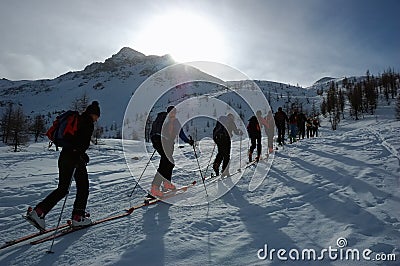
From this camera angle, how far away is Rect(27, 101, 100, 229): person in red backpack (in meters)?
4.97

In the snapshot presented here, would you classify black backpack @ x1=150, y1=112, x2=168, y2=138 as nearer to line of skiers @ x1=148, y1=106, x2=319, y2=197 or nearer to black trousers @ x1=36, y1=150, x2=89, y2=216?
line of skiers @ x1=148, y1=106, x2=319, y2=197

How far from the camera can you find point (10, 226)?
6.07 m

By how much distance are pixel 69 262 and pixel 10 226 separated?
3120mm

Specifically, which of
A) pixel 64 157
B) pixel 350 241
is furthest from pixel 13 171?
pixel 350 241

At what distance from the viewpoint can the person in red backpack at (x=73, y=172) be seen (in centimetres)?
497

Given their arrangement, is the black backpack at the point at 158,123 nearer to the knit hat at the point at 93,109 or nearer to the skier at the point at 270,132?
the knit hat at the point at 93,109

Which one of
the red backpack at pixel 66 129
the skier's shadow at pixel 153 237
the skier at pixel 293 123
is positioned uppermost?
the skier at pixel 293 123

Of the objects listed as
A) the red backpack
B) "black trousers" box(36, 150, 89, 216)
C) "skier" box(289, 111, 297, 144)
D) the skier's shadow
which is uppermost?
"skier" box(289, 111, 297, 144)

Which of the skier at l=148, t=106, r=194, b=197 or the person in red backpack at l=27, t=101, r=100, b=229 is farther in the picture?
the skier at l=148, t=106, r=194, b=197

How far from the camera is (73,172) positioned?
513cm

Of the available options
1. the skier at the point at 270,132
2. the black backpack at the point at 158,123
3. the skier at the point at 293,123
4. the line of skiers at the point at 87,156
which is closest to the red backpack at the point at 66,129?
the line of skiers at the point at 87,156

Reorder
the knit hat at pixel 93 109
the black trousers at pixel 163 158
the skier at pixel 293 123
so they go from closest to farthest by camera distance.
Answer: the knit hat at pixel 93 109 < the black trousers at pixel 163 158 < the skier at pixel 293 123

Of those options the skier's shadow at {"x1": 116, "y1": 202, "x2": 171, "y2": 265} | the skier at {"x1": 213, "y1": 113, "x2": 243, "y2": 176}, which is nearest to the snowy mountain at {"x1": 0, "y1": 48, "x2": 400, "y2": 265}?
the skier's shadow at {"x1": 116, "y1": 202, "x2": 171, "y2": 265}

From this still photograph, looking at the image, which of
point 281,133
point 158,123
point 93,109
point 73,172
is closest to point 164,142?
point 158,123
